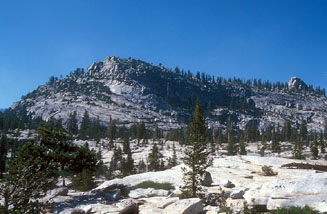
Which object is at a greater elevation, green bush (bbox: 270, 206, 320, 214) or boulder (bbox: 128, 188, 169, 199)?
green bush (bbox: 270, 206, 320, 214)

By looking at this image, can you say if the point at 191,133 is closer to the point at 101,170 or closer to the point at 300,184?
the point at 300,184

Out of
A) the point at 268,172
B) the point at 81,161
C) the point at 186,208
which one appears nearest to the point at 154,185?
the point at 81,161

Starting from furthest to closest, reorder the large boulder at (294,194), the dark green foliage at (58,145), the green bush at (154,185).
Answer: the green bush at (154,185) < the dark green foliage at (58,145) < the large boulder at (294,194)

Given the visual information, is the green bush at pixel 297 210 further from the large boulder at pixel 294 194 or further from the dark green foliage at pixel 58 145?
the dark green foliage at pixel 58 145

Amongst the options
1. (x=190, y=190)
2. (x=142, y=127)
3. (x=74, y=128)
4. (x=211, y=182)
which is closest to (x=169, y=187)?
(x=211, y=182)

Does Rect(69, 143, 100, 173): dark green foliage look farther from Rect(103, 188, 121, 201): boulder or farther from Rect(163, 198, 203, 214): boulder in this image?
Rect(163, 198, 203, 214): boulder

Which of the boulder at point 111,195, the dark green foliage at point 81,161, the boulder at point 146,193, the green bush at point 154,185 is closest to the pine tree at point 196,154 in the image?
the boulder at point 146,193

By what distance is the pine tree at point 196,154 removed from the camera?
2112 centimetres

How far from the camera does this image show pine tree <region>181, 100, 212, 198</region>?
21.1 m

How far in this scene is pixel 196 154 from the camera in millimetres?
21625

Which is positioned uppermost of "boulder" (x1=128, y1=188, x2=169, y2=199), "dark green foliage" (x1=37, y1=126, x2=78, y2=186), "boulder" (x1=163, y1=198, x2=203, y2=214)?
"dark green foliage" (x1=37, y1=126, x2=78, y2=186)

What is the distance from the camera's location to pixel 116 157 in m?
93.2

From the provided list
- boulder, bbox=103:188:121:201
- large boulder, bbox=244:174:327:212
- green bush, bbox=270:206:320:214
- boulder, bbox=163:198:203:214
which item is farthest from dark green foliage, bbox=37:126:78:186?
green bush, bbox=270:206:320:214

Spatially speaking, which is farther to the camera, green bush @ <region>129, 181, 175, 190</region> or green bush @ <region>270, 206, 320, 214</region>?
green bush @ <region>129, 181, 175, 190</region>
